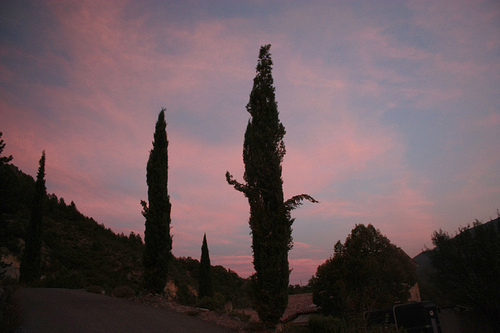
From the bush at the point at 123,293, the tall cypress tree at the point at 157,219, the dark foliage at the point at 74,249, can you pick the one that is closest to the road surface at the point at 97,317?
the bush at the point at 123,293

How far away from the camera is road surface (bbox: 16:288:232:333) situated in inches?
345

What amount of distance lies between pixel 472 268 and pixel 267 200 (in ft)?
56.4

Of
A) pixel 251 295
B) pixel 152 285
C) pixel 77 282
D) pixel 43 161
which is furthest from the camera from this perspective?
pixel 43 161

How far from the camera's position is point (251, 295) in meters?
12.3

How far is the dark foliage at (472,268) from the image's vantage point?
19.0 m

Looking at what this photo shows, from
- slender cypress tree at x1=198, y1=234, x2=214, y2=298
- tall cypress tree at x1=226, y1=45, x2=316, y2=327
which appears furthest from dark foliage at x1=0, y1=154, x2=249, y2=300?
tall cypress tree at x1=226, y1=45, x2=316, y2=327

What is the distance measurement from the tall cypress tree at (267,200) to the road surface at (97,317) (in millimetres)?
2241

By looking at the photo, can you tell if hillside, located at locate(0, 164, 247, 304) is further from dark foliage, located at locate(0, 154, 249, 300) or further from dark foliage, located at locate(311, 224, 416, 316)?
dark foliage, located at locate(311, 224, 416, 316)

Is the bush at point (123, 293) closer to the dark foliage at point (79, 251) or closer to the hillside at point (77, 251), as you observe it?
the dark foliage at point (79, 251)

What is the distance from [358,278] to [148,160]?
2226 centimetres

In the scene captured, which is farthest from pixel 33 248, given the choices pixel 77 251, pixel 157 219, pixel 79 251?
pixel 157 219

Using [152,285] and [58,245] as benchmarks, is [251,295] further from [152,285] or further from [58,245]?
[58,245]

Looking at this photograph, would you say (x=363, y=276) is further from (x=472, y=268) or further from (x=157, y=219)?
(x=157, y=219)

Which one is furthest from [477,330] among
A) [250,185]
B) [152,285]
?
[152,285]
